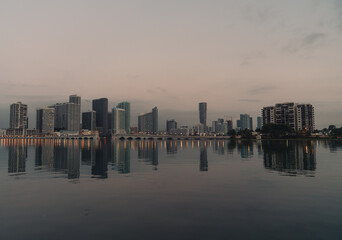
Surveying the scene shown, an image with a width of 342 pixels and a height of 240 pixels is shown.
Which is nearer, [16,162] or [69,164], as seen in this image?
[69,164]

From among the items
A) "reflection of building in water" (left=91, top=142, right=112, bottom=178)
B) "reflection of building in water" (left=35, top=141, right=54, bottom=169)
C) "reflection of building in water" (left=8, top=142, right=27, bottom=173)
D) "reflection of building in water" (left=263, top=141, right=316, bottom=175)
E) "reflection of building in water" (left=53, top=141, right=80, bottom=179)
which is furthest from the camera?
"reflection of building in water" (left=35, top=141, right=54, bottom=169)

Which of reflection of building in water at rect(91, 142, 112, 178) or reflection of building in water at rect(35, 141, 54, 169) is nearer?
reflection of building in water at rect(91, 142, 112, 178)

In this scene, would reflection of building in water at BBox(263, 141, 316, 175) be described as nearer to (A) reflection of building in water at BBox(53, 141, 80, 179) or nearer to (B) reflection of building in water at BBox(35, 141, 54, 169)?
(A) reflection of building in water at BBox(53, 141, 80, 179)

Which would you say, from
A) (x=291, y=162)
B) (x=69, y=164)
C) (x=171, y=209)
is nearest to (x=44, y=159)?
(x=69, y=164)

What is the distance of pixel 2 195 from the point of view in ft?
88.4

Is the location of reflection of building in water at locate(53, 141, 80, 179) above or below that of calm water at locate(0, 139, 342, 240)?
below

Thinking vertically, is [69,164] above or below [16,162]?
below

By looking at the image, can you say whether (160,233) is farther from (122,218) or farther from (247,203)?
(247,203)

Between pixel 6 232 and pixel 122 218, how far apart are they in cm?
795

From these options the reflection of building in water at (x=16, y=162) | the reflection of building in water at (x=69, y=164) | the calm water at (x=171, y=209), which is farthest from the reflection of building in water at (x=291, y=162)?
the reflection of building in water at (x=16, y=162)

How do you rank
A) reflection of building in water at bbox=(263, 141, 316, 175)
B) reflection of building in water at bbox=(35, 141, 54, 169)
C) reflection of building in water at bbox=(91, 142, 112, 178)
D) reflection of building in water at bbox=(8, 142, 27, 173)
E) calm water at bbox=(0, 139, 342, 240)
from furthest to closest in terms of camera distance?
1. reflection of building in water at bbox=(35, 141, 54, 169)
2. reflection of building in water at bbox=(8, 142, 27, 173)
3. reflection of building in water at bbox=(263, 141, 316, 175)
4. reflection of building in water at bbox=(91, 142, 112, 178)
5. calm water at bbox=(0, 139, 342, 240)

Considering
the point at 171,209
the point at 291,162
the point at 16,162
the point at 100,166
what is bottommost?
the point at 291,162

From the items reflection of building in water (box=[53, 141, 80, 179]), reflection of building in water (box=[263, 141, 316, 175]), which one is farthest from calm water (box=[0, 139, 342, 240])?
reflection of building in water (box=[263, 141, 316, 175])

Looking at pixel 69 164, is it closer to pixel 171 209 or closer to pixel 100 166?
pixel 100 166
